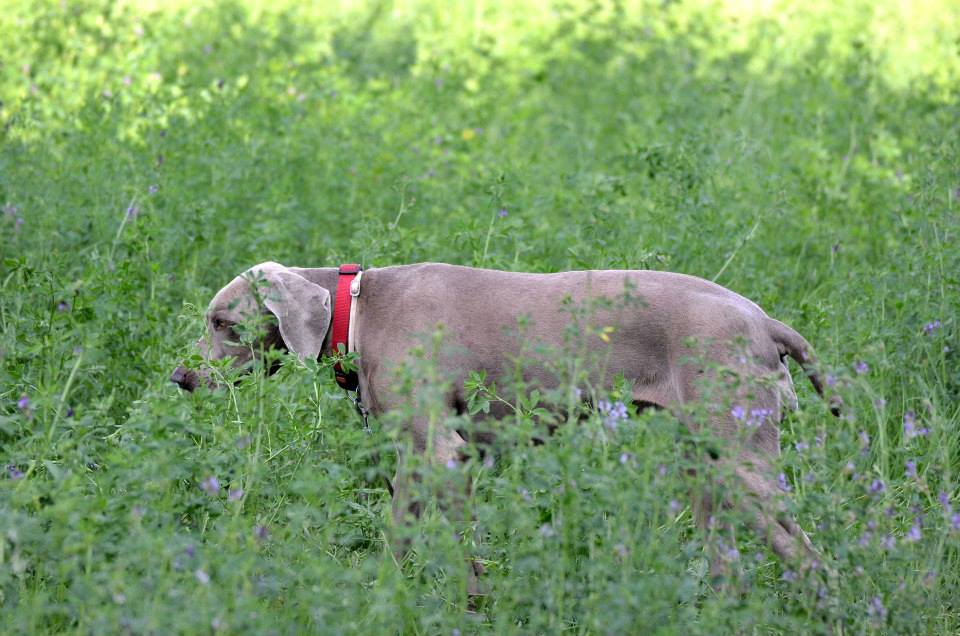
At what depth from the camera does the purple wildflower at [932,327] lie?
513 centimetres

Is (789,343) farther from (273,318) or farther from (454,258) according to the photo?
(454,258)

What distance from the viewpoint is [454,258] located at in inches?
226

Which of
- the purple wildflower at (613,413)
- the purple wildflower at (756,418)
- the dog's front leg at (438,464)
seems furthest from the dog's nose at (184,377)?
the purple wildflower at (756,418)

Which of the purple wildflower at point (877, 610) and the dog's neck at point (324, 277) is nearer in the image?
the purple wildflower at point (877, 610)

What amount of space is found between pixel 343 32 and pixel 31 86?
10.4 feet

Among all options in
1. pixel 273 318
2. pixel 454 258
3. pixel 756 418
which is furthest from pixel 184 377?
pixel 756 418

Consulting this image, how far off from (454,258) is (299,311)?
1432 mm

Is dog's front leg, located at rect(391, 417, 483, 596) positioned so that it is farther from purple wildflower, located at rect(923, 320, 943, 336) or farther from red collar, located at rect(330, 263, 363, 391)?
purple wildflower, located at rect(923, 320, 943, 336)

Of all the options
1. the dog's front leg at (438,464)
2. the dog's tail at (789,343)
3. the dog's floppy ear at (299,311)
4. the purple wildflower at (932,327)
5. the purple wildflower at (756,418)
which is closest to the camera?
the purple wildflower at (756,418)

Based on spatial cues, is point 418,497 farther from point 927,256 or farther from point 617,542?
point 927,256

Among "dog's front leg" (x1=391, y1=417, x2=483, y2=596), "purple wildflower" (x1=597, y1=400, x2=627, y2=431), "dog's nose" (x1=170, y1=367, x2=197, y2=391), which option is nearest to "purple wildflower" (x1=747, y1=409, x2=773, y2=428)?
"purple wildflower" (x1=597, y1=400, x2=627, y2=431)

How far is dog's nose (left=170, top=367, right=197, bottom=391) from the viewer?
179 inches

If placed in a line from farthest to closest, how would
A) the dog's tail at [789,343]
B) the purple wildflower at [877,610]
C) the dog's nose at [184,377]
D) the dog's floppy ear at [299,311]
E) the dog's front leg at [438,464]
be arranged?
the dog's nose at [184,377]
the dog's floppy ear at [299,311]
the dog's tail at [789,343]
the dog's front leg at [438,464]
the purple wildflower at [877,610]

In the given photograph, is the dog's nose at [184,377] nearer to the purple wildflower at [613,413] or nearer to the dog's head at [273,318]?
the dog's head at [273,318]
